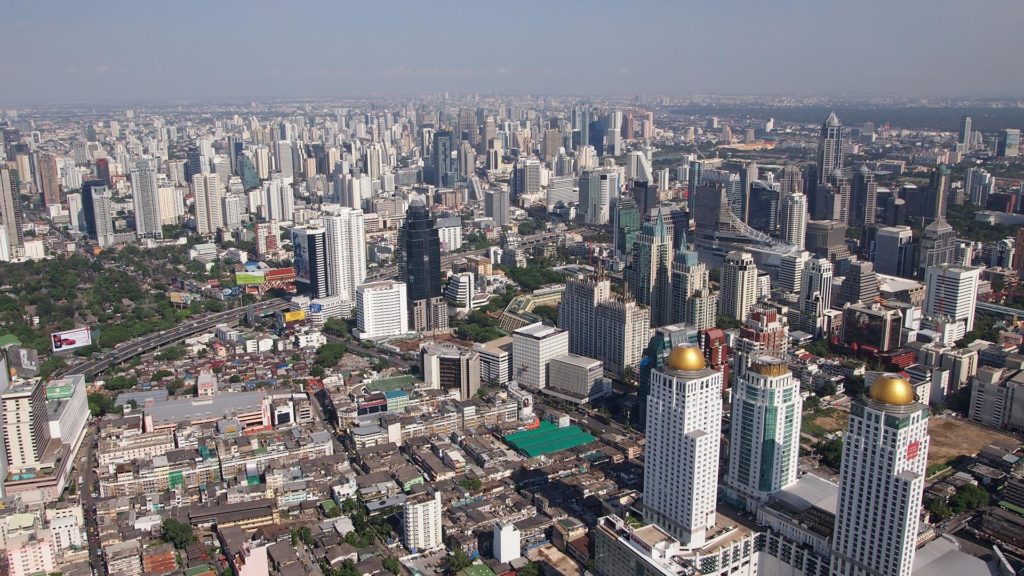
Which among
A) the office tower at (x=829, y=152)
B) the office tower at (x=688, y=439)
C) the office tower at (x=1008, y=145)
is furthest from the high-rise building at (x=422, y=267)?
the office tower at (x=1008, y=145)

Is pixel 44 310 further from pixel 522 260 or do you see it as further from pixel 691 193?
pixel 691 193

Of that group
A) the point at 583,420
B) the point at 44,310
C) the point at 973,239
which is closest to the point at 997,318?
the point at 973,239

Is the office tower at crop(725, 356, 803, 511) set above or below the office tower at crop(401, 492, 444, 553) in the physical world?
above

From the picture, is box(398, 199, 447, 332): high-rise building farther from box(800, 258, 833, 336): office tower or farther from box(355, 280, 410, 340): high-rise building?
box(800, 258, 833, 336): office tower

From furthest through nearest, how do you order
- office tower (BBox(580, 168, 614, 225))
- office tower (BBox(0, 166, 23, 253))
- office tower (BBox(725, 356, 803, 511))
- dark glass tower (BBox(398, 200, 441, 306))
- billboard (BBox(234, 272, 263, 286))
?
office tower (BBox(580, 168, 614, 225))
office tower (BBox(0, 166, 23, 253))
billboard (BBox(234, 272, 263, 286))
dark glass tower (BBox(398, 200, 441, 306))
office tower (BBox(725, 356, 803, 511))

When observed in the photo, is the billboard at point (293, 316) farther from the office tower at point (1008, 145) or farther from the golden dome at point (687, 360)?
the office tower at point (1008, 145)

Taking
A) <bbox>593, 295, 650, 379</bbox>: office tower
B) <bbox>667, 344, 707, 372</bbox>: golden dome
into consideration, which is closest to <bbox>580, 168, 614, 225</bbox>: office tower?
<bbox>593, 295, 650, 379</bbox>: office tower

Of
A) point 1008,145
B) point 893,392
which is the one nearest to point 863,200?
point 1008,145
